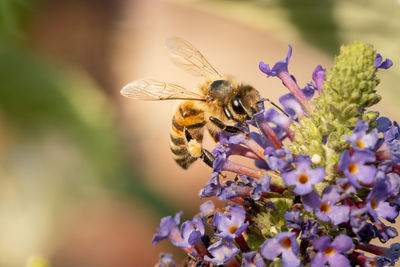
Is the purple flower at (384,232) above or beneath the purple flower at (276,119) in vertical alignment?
beneath

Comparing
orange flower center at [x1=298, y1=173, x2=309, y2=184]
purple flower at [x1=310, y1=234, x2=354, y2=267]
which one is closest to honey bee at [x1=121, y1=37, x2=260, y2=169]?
orange flower center at [x1=298, y1=173, x2=309, y2=184]

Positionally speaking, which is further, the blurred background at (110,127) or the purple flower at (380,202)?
the blurred background at (110,127)

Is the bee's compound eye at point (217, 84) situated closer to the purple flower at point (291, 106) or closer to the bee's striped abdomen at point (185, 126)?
the bee's striped abdomen at point (185, 126)

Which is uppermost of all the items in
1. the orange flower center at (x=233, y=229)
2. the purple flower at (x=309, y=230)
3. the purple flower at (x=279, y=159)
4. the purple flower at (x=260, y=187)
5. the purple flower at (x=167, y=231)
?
the purple flower at (x=279, y=159)

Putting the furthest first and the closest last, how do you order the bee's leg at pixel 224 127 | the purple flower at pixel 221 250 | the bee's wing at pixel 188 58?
the bee's wing at pixel 188 58 → the bee's leg at pixel 224 127 → the purple flower at pixel 221 250

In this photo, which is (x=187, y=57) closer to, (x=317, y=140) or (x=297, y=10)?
(x=317, y=140)

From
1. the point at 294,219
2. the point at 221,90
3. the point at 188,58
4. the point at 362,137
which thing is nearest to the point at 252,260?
the point at 294,219

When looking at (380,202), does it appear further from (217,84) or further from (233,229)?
(217,84)

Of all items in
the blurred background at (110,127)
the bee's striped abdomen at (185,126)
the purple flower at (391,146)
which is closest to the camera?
the purple flower at (391,146)

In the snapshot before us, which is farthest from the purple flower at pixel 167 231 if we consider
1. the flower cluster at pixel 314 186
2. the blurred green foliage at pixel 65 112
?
the blurred green foliage at pixel 65 112

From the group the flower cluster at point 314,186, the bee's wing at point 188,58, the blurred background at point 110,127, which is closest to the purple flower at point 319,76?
the flower cluster at point 314,186
